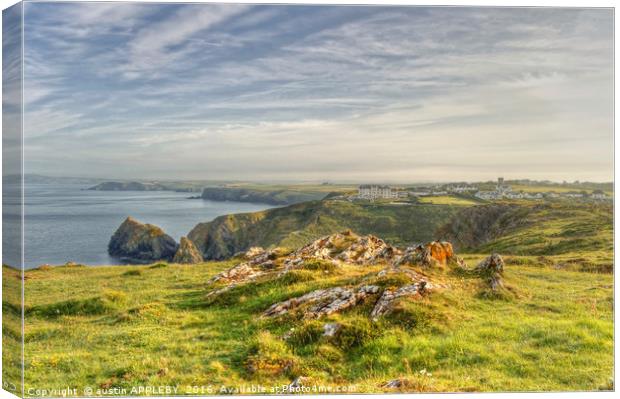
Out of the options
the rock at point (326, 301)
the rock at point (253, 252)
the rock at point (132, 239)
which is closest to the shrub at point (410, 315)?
the rock at point (326, 301)

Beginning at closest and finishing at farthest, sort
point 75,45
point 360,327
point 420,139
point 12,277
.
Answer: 1. point 360,327
2. point 12,277
3. point 75,45
4. point 420,139

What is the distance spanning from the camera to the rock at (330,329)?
12794 millimetres

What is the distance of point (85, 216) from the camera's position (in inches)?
685

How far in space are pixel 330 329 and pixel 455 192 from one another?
8591 mm

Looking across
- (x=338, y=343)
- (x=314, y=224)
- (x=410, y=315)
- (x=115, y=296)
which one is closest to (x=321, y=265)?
(x=314, y=224)

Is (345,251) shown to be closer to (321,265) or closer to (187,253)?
(321,265)

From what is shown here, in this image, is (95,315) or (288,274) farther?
(288,274)

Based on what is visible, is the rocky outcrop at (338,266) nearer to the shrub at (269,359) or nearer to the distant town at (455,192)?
the shrub at (269,359)

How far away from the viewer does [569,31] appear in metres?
15.8

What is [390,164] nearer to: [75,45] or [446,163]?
[446,163]

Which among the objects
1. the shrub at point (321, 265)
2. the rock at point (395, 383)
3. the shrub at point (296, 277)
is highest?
the shrub at point (321, 265)

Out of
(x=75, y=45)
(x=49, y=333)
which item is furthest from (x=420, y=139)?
(x=49, y=333)

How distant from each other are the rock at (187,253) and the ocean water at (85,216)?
Answer: 4.71ft

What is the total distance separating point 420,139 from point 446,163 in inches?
52.3
